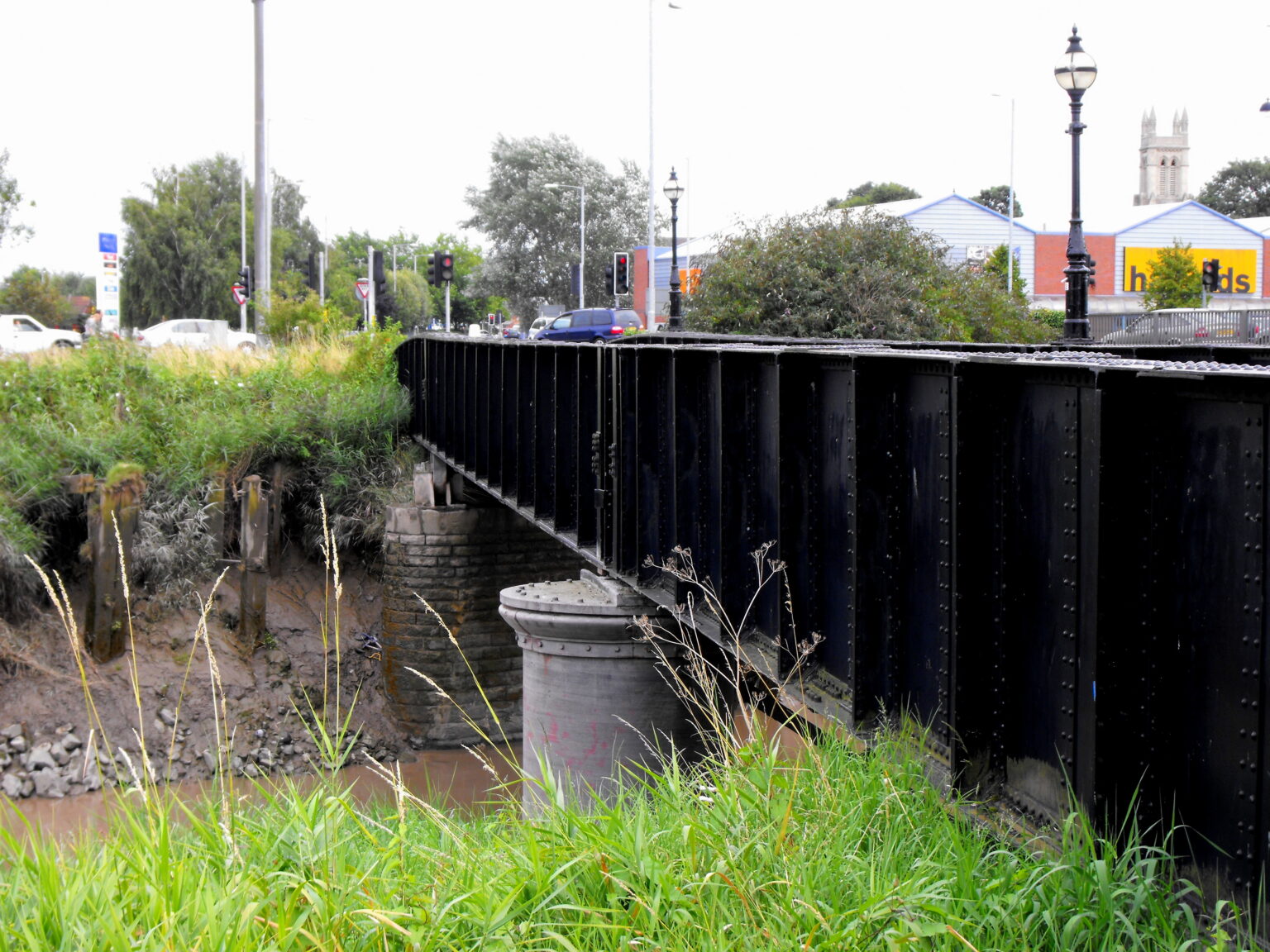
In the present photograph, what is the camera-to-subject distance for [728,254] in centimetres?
2394

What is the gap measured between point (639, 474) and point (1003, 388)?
182 inches

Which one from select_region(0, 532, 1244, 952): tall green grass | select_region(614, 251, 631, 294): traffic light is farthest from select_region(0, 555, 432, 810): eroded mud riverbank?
select_region(614, 251, 631, 294): traffic light

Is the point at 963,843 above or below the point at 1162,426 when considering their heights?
below

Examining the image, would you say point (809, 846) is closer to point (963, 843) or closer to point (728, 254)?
point (963, 843)

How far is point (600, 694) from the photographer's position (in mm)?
9438

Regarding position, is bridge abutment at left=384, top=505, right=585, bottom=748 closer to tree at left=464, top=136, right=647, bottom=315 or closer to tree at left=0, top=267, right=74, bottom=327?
tree at left=0, top=267, right=74, bottom=327

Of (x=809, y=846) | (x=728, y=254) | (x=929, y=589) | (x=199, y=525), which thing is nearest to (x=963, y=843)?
(x=809, y=846)

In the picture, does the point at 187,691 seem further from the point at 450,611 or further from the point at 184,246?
the point at 184,246

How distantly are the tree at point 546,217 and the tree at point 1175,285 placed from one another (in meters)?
29.5

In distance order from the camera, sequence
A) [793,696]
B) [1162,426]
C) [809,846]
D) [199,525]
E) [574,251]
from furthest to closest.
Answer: [574,251] < [199,525] < [793,696] < [809,846] < [1162,426]

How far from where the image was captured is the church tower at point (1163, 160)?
13425cm

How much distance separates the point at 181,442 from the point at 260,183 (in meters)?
8.54

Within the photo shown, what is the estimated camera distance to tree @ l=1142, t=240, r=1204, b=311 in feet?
172

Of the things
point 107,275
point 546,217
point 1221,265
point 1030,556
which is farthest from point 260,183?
point 1221,265
